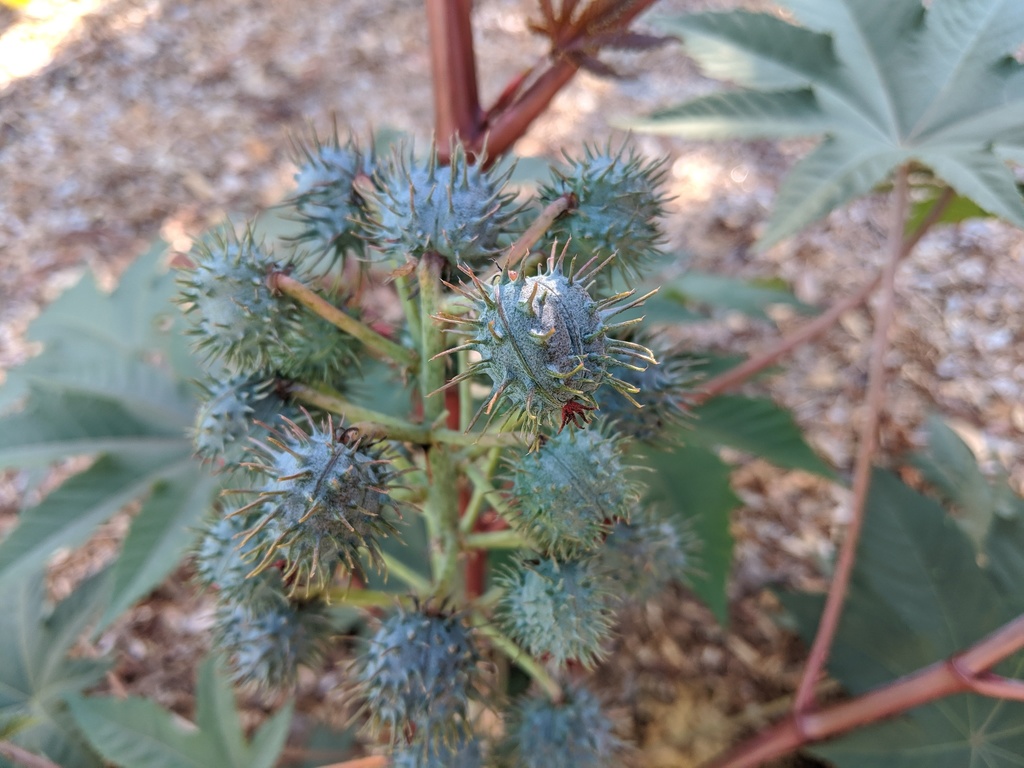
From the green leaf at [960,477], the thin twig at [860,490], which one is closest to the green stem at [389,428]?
the thin twig at [860,490]

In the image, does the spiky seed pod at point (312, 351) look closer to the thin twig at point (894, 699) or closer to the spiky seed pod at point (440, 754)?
the spiky seed pod at point (440, 754)

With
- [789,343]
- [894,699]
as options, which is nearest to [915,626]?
[894,699]

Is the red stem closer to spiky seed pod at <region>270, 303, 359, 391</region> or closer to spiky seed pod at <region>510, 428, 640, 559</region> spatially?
spiky seed pod at <region>270, 303, 359, 391</region>

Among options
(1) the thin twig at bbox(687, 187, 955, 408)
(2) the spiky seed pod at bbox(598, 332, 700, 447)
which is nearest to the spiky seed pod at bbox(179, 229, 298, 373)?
(2) the spiky seed pod at bbox(598, 332, 700, 447)

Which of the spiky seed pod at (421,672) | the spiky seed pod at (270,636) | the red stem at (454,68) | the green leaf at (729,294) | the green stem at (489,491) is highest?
the red stem at (454,68)

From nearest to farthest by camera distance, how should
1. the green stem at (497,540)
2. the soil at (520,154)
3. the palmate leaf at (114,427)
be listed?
the green stem at (497,540), the palmate leaf at (114,427), the soil at (520,154)

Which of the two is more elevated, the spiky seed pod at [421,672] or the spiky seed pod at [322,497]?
the spiky seed pod at [322,497]

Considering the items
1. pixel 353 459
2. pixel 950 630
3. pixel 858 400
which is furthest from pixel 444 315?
pixel 858 400

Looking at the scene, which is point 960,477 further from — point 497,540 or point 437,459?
point 437,459
